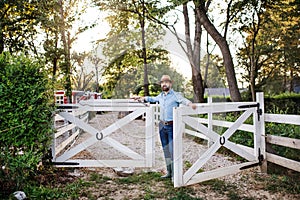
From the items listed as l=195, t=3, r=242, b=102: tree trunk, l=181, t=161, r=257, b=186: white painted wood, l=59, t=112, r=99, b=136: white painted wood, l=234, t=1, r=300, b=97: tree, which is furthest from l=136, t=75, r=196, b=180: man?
l=234, t=1, r=300, b=97: tree

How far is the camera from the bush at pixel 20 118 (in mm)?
3617

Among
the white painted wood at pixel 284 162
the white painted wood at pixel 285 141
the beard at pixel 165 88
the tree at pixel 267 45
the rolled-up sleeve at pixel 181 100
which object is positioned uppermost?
the tree at pixel 267 45

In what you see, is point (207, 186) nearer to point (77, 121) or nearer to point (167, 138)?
point (167, 138)

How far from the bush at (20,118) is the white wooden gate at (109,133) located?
0.75 meters

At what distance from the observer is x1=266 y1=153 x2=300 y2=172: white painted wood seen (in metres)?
4.07

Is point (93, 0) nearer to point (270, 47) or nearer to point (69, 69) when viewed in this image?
point (69, 69)

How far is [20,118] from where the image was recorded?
12.4ft

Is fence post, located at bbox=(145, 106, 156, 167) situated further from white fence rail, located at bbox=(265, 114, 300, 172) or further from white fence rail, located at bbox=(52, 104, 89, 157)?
white fence rail, located at bbox=(265, 114, 300, 172)

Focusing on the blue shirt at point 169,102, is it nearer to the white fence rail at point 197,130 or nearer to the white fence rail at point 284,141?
the white fence rail at point 197,130

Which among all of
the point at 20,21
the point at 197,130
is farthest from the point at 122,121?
the point at 20,21

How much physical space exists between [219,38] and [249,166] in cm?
454

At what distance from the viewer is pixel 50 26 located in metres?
11.8

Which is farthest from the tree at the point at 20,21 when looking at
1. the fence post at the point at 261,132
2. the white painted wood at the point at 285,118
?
the white painted wood at the point at 285,118

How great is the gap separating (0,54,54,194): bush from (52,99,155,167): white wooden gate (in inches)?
29.3
